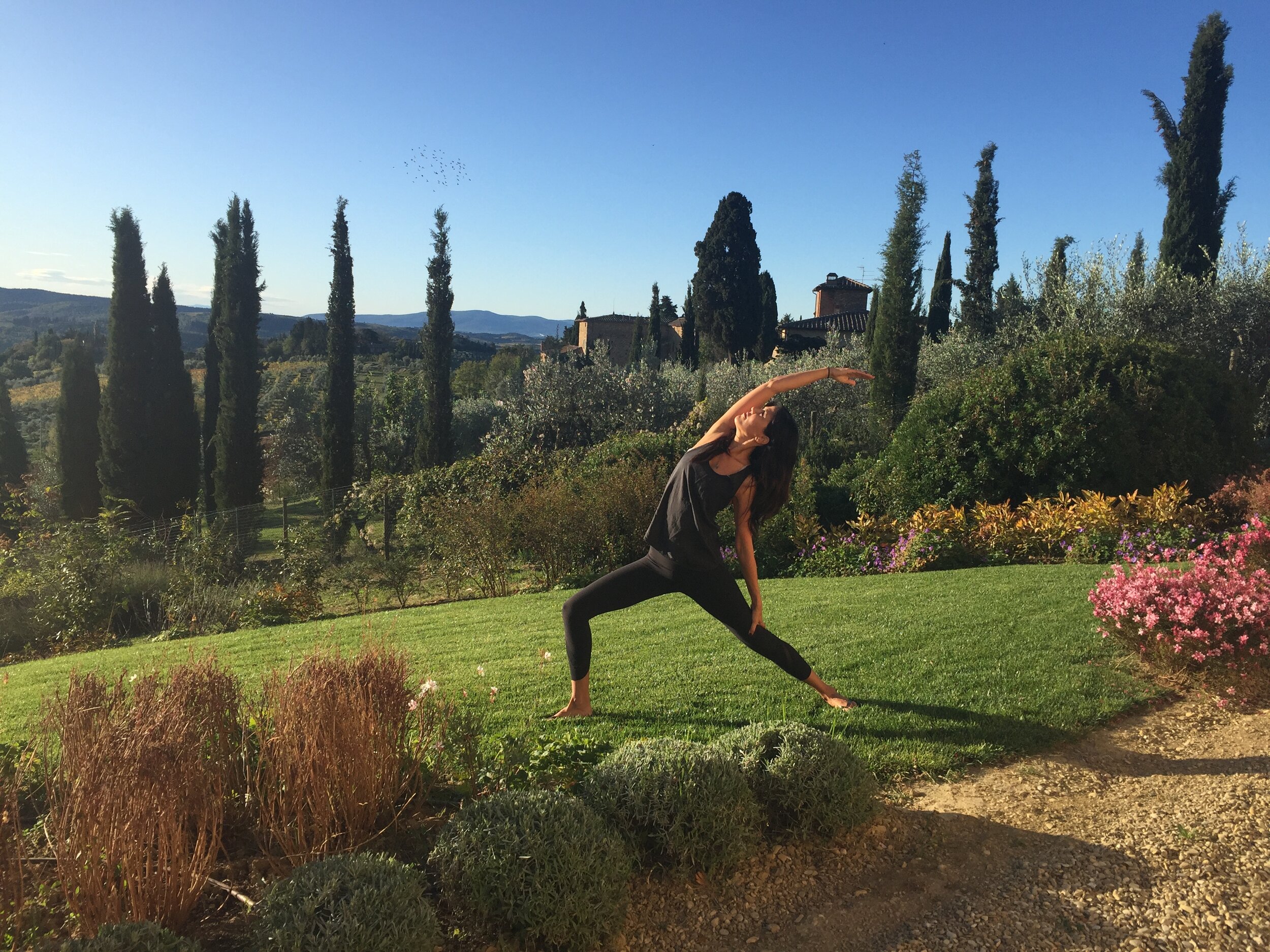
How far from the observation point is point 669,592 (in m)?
4.18

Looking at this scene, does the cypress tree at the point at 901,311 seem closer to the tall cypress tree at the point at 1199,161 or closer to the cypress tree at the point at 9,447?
the tall cypress tree at the point at 1199,161

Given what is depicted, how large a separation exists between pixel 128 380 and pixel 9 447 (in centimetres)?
889

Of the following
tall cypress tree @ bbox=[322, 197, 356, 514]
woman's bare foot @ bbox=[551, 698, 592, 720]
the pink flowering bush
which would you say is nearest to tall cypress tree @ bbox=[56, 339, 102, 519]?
tall cypress tree @ bbox=[322, 197, 356, 514]

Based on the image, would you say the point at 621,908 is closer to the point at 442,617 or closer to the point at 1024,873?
the point at 1024,873

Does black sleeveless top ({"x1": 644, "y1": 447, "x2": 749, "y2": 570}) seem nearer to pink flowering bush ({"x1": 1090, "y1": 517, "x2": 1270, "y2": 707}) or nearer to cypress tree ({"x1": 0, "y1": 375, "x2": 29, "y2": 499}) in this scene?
pink flowering bush ({"x1": 1090, "y1": 517, "x2": 1270, "y2": 707})

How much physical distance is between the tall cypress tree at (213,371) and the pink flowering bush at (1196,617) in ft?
87.6

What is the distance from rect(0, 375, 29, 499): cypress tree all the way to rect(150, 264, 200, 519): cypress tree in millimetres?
8074

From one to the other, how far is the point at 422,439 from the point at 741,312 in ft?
56.4

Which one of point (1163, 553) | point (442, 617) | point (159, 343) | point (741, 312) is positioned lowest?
point (442, 617)

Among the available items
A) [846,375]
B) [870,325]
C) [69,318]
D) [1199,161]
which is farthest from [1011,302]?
[69,318]

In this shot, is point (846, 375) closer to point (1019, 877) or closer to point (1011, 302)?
point (1019, 877)

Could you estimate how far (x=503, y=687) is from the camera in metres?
5.27

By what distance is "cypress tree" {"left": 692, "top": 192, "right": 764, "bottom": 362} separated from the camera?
35.4 meters

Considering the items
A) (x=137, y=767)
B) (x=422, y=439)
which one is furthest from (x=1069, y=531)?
(x=422, y=439)
